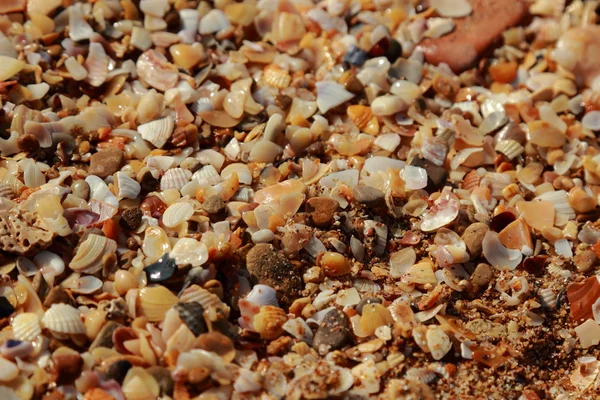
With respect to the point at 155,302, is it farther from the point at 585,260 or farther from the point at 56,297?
the point at 585,260

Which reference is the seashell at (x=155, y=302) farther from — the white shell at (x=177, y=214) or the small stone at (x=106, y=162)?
the small stone at (x=106, y=162)

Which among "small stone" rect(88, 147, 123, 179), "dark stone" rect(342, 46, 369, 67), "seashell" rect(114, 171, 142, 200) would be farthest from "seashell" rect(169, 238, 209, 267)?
"dark stone" rect(342, 46, 369, 67)

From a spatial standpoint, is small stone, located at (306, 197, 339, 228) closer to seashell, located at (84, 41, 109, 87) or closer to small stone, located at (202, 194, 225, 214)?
small stone, located at (202, 194, 225, 214)

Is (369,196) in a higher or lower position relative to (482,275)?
higher

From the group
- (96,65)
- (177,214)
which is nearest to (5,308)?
(177,214)

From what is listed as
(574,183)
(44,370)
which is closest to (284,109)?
(574,183)

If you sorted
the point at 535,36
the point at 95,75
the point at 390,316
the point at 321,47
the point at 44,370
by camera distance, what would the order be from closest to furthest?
the point at 44,370 → the point at 390,316 → the point at 95,75 → the point at 321,47 → the point at 535,36

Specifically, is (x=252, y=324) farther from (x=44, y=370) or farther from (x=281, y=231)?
(x=44, y=370)

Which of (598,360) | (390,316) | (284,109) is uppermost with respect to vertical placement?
(284,109)
